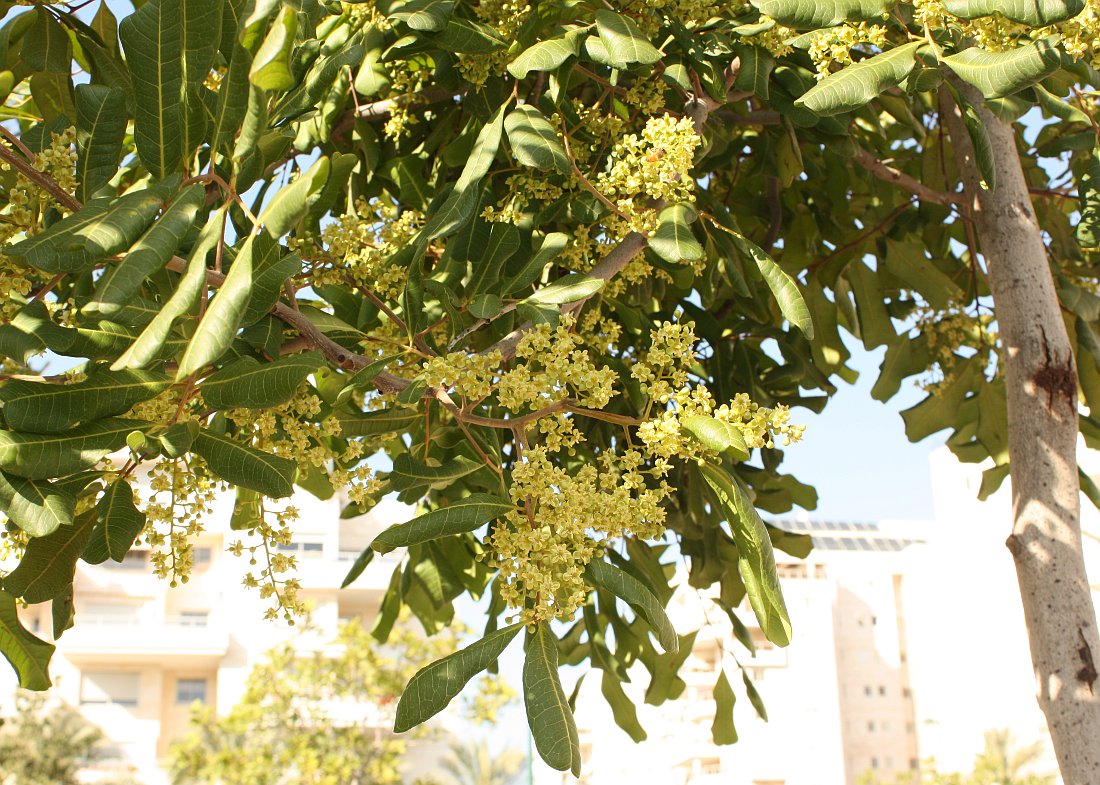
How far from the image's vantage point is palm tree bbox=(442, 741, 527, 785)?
1816 cm

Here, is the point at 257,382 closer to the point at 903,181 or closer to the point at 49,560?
the point at 49,560

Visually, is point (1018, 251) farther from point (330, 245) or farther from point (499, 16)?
A: point (330, 245)

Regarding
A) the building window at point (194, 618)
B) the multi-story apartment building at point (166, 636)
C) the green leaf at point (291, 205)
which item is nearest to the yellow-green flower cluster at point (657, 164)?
the green leaf at point (291, 205)

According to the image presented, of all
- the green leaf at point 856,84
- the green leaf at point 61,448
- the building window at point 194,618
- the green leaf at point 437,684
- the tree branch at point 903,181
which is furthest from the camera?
the building window at point 194,618

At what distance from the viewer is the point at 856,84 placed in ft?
3.85

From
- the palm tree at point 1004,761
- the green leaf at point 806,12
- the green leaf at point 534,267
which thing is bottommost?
the palm tree at point 1004,761

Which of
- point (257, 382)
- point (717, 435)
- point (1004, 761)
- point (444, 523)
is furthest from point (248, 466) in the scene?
point (1004, 761)

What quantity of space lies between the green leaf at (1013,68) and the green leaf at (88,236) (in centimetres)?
83

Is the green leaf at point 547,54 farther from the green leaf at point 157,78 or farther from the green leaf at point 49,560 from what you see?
the green leaf at point 49,560

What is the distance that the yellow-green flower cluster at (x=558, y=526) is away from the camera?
1.07 metres

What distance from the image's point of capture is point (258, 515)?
4.25 ft

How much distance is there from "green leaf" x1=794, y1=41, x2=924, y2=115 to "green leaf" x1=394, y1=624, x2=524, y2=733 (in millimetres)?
654

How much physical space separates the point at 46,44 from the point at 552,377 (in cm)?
89

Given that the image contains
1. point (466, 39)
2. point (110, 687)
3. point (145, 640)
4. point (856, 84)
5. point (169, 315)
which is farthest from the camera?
point (110, 687)
